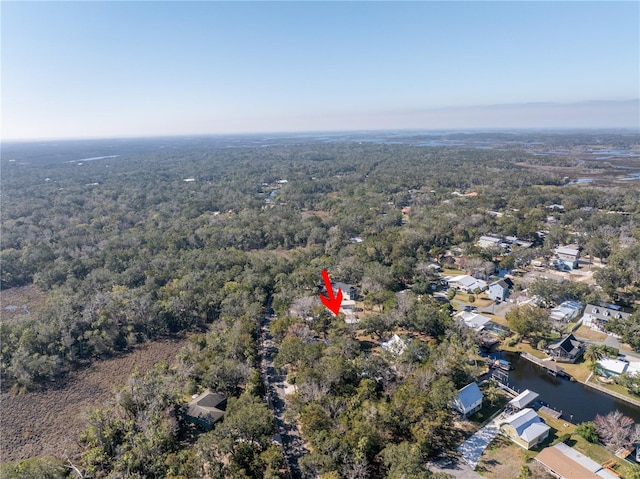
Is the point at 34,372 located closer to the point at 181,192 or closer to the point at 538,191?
the point at 181,192

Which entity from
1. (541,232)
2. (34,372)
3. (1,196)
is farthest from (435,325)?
(1,196)

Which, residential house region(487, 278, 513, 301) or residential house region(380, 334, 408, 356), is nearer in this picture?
residential house region(380, 334, 408, 356)

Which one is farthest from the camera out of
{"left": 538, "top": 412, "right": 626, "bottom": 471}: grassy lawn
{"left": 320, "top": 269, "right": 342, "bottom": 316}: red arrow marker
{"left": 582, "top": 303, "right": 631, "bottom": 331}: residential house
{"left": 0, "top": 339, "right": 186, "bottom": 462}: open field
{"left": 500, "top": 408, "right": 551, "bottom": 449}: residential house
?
{"left": 320, "top": 269, "right": 342, "bottom": 316}: red arrow marker

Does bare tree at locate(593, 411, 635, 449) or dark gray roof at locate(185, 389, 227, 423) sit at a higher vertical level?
dark gray roof at locate(185, 389, 227, 423)

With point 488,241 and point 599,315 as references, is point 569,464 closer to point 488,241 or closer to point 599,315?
point 599,315

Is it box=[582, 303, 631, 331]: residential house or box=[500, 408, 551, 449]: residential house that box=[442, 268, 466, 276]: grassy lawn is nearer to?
box=[582, 303, 631, 331]: residential house

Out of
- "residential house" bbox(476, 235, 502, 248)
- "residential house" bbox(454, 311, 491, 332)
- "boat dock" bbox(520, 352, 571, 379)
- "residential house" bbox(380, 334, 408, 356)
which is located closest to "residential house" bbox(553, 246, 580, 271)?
"residential house" bbox(476, 235, 502, 248)

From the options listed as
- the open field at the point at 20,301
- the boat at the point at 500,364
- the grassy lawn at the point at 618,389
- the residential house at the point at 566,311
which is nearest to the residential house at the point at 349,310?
the boat at the point at 500,364
